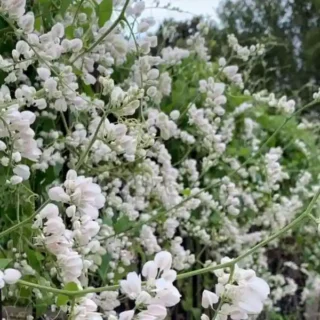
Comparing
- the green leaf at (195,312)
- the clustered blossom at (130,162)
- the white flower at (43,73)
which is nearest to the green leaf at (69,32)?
the clustered blossom at (130,162)

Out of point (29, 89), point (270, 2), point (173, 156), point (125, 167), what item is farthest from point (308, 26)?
point (29, 89)

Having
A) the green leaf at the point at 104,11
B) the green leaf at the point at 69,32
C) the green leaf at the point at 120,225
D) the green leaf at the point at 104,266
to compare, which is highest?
the green leaf at the point at 104,11

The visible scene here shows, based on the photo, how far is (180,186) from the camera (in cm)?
145

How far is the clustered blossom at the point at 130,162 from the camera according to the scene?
627 millimetres

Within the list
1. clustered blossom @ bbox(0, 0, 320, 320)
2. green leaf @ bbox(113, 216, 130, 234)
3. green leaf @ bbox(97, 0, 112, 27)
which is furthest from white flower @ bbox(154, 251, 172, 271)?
green leaf @ bbox(113, 216, 130, 234)

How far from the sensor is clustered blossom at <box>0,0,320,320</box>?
24.7 inches

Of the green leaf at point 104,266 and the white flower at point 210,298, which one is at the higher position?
the green leaf at point 104,266

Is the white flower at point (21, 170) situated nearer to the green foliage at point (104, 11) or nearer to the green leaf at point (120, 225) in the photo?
the green foliage at point (104, 11)

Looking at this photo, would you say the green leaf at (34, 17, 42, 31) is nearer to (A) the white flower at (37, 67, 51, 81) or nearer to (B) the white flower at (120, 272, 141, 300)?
(A) the white flower at (37, 67, 51, 81)

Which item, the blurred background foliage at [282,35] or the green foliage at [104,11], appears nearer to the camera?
the green foliage at [104,11]

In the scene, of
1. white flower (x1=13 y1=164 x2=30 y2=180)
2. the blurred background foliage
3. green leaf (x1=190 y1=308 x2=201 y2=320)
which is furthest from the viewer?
the blurred background foliage

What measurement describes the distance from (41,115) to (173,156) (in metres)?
0.52

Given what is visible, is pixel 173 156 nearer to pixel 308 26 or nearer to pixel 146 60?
pixel 146 60

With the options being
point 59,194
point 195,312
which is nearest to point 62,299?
point 59,194
